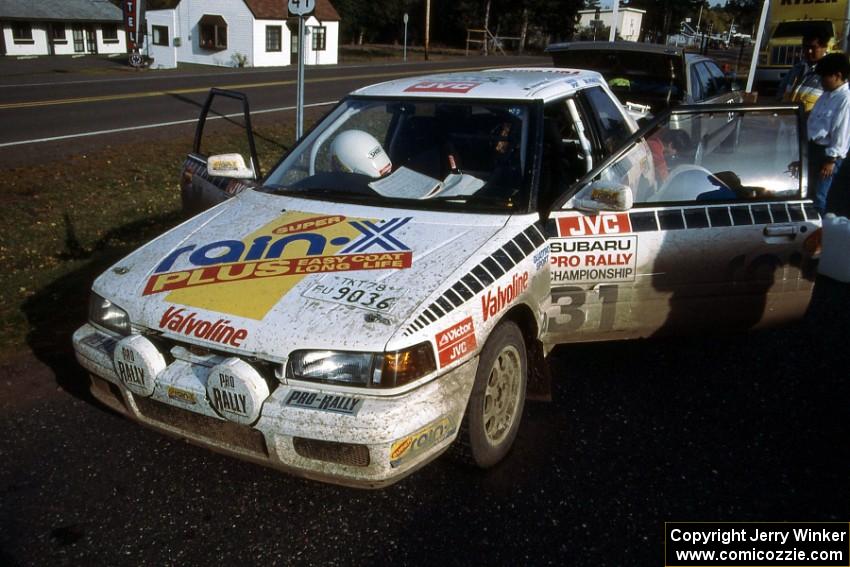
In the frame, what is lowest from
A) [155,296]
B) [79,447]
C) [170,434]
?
[79,447]

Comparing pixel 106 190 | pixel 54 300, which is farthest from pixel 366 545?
pixel 106 190

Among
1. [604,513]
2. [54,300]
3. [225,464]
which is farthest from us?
[54,300]

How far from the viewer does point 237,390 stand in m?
2.63

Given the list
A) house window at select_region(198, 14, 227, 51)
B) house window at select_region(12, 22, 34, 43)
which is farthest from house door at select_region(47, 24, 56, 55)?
house window at select_region(198, 14, 227, 51)

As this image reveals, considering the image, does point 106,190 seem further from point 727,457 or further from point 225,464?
point 727,457

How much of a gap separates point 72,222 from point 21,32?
3991 cm

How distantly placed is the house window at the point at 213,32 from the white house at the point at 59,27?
585cm

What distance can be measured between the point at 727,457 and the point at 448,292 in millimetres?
1673

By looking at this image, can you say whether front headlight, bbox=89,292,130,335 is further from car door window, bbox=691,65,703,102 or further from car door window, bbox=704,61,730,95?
car door window, bbox=704,61,730,95

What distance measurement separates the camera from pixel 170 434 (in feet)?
9.75

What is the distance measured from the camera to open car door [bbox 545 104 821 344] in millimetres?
3678

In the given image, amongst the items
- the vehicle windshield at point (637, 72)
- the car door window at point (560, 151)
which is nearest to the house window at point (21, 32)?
the vehicle windshield at point (637, 72)

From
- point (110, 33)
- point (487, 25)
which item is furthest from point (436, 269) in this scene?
point (487, 25)

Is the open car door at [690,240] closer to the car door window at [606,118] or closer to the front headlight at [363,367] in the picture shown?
the car door window at [606,118]
